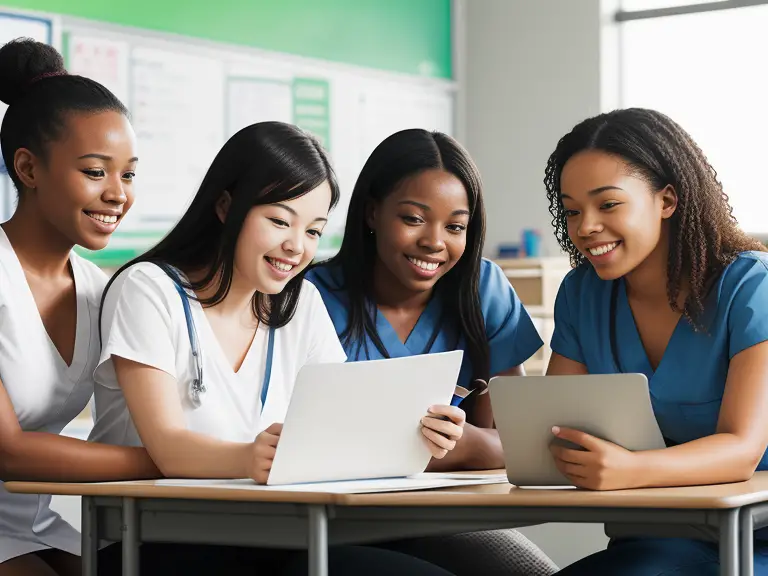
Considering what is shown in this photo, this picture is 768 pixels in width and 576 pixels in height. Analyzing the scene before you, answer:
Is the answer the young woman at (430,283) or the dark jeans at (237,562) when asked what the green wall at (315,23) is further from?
the dark jeans at (237,562)

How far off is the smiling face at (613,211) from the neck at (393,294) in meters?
0.49

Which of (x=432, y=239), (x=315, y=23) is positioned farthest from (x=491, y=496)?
(x=315, y=23)

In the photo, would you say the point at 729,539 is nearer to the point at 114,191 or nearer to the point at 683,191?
the point at 683,191

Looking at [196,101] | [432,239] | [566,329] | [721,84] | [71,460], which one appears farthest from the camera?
[721,84]

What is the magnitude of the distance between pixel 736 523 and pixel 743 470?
230 millimetres

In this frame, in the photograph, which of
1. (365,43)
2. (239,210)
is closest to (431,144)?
(239,210)

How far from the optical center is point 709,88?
5934mm

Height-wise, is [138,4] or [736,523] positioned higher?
[138,4]

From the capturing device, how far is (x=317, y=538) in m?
1.45

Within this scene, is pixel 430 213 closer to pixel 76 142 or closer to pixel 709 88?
pixel 76 142

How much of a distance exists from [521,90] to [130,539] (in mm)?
4969

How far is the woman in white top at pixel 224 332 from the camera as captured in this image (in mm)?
1692

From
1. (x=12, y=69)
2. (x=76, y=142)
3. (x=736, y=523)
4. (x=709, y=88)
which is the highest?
(x=709, y=88)

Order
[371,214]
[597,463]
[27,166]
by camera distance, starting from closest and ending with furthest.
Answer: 1. [597,463]
2. [27,166]
3. [371,214]
